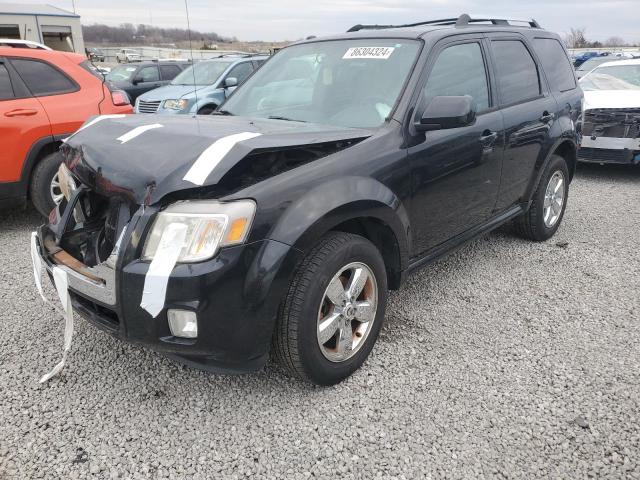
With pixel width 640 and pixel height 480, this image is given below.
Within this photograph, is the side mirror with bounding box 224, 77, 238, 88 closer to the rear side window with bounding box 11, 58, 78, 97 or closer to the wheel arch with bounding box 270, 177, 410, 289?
the rear side window with bounding box 11, 58, 78, 97

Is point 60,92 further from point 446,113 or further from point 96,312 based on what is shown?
point 446,113

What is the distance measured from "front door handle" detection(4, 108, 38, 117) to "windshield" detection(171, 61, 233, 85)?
609 centimetres

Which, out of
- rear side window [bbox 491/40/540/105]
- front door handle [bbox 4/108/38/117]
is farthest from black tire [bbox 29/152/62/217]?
rear side window [bbox 491/40/540/105]

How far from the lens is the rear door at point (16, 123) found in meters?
4.83

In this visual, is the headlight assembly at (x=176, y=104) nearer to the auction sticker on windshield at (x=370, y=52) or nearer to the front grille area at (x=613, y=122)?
the front grille area at (x=613, y=122)

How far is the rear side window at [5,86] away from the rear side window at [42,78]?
0.12 m

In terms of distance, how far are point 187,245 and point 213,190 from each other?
254 mm

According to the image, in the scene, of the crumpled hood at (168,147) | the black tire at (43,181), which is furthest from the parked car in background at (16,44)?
the crumpled hood at (168,147)

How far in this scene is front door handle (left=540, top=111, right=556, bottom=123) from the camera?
4.18 metres

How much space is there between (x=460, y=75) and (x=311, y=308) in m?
1.99

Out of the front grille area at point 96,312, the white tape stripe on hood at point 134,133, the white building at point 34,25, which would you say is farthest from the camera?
the white building at point 34,25

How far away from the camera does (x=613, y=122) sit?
7.11m

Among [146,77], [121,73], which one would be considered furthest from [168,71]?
[121,73]

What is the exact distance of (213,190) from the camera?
220 centimetres
